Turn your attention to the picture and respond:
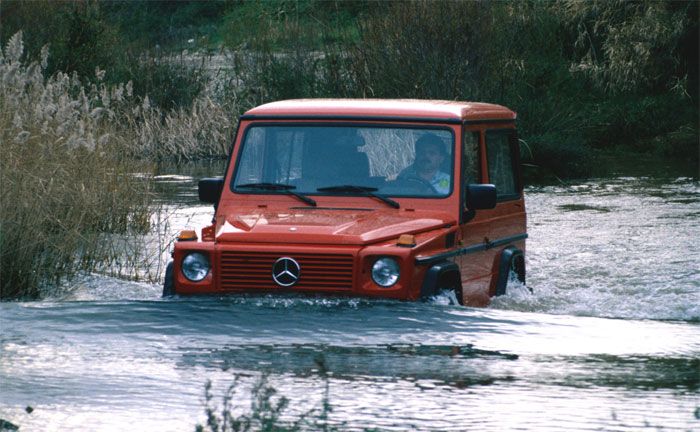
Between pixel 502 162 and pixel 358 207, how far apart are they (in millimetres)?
1869

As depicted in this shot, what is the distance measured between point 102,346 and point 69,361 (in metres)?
0.45

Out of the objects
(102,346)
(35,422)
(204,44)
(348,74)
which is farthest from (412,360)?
(204,44)

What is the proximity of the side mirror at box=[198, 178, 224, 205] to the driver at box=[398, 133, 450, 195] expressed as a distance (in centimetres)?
118

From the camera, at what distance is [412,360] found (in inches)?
316

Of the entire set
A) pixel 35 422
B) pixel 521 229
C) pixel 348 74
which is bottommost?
pixel 35 422

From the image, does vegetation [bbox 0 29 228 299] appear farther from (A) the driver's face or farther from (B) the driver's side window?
(B) the driver's side window

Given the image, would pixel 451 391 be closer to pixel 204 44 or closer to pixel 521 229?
pixel 521 229

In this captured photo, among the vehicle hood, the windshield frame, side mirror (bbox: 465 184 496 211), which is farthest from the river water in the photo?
the windshield frame

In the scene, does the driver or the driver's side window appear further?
the driver's side window

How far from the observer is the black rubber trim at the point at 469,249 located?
29.0 ft

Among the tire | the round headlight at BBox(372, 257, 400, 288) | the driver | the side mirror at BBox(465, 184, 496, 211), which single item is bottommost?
the tire

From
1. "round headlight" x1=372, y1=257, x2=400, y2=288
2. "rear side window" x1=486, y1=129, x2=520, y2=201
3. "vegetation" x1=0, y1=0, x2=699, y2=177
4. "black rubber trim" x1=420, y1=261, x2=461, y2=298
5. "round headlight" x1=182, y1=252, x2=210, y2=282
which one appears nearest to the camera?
"round headlight" x1=372, y1=257, x2=400, y2=288

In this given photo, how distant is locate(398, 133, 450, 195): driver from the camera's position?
32.0ft

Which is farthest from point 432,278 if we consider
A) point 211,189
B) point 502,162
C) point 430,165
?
point 502,162
